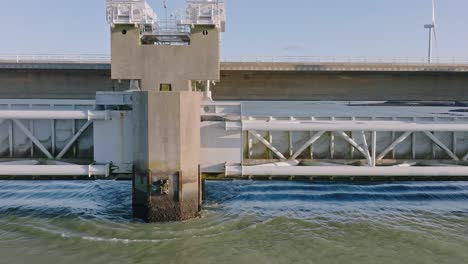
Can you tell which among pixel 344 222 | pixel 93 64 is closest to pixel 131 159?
pixel 344 222

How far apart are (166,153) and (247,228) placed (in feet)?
13.9

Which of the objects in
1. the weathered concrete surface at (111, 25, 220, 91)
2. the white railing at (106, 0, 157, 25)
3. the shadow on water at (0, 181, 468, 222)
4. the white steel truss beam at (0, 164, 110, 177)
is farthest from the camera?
the shadow on water at (0, 181, 468, 222)

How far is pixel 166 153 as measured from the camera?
13.8 metres

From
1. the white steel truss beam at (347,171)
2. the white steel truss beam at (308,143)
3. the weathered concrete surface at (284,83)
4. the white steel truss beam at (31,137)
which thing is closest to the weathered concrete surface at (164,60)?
the white steel truss beam at (31,137)

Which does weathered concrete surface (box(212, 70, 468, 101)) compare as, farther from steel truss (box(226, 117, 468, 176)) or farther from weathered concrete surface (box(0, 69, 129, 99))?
steel truss (box(226, 117, 468, 176))

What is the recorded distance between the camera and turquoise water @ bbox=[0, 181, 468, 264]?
1288cm

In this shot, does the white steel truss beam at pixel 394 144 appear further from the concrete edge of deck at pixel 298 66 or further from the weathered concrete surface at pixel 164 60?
the concrete edge of deck at pixel 298 66

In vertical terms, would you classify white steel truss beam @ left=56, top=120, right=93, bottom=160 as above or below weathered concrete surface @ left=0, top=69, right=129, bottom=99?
below

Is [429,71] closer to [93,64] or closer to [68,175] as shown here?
[93,64]

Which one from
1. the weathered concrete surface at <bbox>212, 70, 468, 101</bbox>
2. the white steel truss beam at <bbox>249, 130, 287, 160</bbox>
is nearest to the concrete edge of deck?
the weathered concrete surface at <bbox>212, 70, 468, 101</bbox>

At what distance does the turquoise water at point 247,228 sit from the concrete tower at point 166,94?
45.1 inches

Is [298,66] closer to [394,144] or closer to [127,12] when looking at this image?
[394,144]

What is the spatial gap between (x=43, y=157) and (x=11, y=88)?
17.5m

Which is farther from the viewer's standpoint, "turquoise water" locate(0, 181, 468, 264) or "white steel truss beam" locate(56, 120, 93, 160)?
"white steel truss beam" locate(56, 120, 93, 160)
